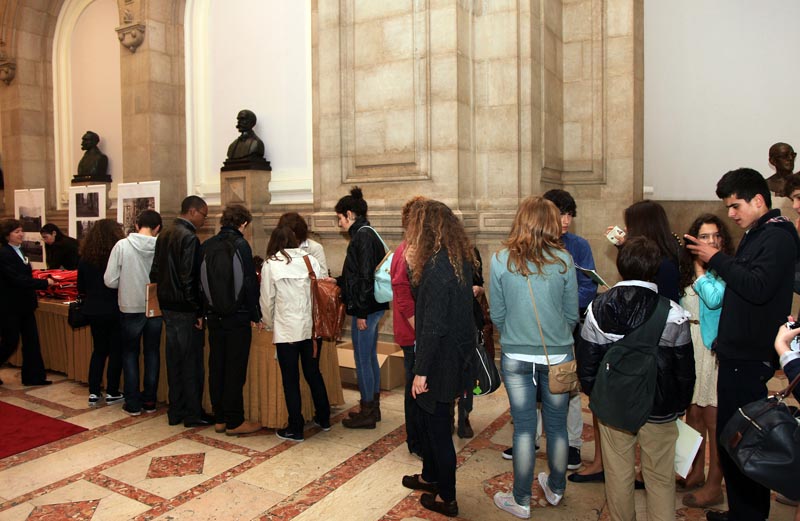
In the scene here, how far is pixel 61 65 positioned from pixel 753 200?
12397 millimetres

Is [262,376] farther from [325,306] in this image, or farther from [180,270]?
[180,270]

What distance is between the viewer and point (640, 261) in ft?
9.25

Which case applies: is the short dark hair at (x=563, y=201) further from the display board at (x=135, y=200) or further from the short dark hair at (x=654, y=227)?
the display board at (x=135, y=200)

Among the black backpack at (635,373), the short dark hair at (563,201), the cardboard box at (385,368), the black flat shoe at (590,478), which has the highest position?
the short dark hair at (563,201)

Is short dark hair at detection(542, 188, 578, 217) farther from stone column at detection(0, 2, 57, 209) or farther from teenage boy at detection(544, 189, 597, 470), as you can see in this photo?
stone column at detection(0, 2, 57, 209)

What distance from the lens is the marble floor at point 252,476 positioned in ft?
11.8

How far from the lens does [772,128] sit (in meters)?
7.25

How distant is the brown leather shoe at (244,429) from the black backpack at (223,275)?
930 millimetres

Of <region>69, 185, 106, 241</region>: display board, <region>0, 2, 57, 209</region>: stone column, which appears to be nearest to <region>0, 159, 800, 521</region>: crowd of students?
<region>69, 185, 106, 241</region>: display board

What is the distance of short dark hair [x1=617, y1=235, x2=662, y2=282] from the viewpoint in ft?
9.25

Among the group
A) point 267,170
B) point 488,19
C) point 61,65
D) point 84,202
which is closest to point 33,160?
point 61,65

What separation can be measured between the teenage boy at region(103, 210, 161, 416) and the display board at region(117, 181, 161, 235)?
282 centimetres

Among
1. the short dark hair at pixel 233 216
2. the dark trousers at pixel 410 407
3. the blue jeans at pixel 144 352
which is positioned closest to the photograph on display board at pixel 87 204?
the blue jeans at pixel 144 352

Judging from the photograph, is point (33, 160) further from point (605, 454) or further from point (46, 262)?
point (605, 454)
